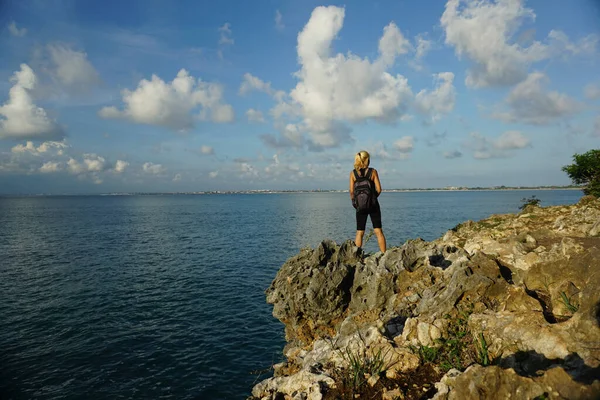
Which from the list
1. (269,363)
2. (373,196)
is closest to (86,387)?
(269,363)

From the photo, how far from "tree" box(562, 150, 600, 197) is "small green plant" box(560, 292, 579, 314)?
54.8 metres

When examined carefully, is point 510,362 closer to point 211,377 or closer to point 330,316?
point 330,316

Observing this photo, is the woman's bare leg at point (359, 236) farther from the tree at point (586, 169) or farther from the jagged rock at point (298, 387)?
the tree at point (586, 169)

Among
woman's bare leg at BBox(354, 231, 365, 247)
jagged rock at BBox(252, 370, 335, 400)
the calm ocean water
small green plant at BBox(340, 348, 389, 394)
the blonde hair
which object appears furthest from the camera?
the calm ocean water

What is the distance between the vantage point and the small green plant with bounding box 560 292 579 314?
7.61 metres

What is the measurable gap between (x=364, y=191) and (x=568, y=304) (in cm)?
736

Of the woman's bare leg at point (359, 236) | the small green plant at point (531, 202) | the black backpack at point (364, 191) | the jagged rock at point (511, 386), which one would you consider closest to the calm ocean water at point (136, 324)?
the woman's bare leg at point (359, 236)

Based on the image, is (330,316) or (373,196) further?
(330,316)

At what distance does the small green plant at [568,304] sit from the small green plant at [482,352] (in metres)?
2.35

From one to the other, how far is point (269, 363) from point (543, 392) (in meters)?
19.2

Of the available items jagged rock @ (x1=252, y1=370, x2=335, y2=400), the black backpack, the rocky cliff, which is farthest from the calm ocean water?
the black backpack

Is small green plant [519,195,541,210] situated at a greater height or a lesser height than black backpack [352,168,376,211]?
lesser

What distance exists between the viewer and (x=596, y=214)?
845 inches

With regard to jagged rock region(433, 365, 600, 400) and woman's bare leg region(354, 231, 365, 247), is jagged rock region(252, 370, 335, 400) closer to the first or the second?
jagged rock region(433, 365, 600, 400)
